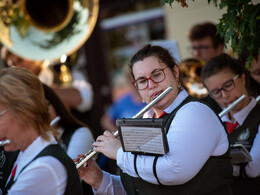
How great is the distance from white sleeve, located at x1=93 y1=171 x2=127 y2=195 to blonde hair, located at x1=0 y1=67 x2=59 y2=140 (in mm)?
493

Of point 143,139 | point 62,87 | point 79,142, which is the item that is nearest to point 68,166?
point 143,139

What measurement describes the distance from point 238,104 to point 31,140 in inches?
54.0

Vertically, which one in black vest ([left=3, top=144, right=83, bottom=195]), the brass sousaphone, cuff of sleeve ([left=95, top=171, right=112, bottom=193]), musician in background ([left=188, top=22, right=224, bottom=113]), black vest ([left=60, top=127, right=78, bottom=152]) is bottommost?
cuff of sleeve ([left=95, top=171, right=112, bottom=193])

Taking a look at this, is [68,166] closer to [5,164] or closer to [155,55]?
[5,164]

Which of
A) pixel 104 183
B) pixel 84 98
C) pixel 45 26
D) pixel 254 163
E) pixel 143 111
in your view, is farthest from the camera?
pixel 45 26

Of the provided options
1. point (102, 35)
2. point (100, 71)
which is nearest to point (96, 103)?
point (100, 71)

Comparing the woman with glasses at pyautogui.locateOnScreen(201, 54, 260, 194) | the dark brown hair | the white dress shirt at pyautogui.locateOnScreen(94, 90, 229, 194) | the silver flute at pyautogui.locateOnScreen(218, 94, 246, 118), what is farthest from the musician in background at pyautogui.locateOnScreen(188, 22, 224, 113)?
the white dress shirt at pyautogui.locateOnScreen(94, 90, 229, 194)

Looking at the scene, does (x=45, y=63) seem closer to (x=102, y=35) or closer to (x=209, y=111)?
(x=102, y=35)

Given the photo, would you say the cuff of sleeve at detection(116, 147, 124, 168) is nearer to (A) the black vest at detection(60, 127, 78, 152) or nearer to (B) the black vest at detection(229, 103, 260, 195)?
(B) the black vest at detection(229, 103, 260, 195)

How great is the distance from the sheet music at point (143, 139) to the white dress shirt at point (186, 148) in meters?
0.05

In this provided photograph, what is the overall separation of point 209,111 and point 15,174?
2.98 ft

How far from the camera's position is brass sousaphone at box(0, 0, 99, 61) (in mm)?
4465

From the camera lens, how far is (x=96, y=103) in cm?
654

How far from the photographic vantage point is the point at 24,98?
202 centimetres
